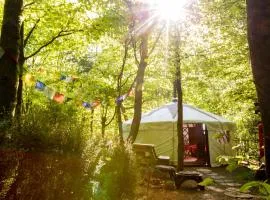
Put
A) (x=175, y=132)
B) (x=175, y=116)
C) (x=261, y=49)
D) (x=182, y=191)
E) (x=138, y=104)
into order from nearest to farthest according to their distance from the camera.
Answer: (x=261, y=49) < (x=182, y=191) < (x=138, y=104) < (x=175, y=132) < (x=175, y=116)

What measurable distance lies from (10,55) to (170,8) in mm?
7655

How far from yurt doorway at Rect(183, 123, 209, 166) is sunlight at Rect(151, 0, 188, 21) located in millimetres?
6095

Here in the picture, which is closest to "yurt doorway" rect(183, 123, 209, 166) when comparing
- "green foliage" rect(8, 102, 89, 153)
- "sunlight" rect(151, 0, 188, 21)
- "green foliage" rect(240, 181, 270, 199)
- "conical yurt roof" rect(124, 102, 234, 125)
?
"conical yurt roof" rect(124, 102, 234, 125)

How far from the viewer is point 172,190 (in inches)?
351

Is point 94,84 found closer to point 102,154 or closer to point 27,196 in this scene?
point 102,154

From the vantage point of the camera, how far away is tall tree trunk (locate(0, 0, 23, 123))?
18.3 feet

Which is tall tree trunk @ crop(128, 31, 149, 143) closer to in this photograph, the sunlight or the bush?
the sunlight

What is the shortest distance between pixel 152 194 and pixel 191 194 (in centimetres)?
132

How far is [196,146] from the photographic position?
17641 millimetres

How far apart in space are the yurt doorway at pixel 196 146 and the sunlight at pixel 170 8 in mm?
6095

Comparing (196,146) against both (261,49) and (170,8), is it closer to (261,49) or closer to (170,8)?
(170,8)

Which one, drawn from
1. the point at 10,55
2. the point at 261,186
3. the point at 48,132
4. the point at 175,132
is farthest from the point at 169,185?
the point at 261,186

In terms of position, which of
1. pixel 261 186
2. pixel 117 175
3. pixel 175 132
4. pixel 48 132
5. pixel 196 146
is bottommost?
pixel 117 175

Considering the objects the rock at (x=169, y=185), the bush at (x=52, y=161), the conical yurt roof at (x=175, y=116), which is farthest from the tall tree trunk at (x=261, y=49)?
the conical yurt roof at (x=175, y=116)
